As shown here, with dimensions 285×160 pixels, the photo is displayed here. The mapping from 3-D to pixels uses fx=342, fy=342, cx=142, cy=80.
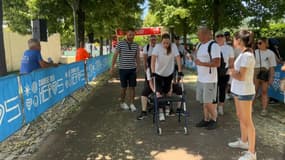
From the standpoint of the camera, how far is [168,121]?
23.7 ft

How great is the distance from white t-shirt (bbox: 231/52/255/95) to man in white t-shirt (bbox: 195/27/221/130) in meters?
1.27

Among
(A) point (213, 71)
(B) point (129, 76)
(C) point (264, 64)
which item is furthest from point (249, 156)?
(B) point (129, 76)

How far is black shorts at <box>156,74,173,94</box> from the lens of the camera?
7109mm

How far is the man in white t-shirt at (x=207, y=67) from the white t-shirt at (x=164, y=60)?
708mm

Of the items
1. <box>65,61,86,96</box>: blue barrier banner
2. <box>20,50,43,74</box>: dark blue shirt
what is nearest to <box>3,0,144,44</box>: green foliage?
<box>65,61,86,96</box>: blue barrier banner

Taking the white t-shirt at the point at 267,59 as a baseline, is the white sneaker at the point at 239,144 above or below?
below

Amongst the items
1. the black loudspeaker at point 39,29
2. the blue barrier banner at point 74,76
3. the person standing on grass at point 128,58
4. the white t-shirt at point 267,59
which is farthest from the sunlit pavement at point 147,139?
the black loudspeaker at point 39,29

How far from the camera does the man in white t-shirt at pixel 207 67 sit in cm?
613

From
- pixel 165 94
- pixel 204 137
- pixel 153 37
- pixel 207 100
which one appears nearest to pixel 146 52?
pixel 153 37

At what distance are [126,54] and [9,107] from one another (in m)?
3.51

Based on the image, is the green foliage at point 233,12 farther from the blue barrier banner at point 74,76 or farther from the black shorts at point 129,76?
the black shorts at point 129,76

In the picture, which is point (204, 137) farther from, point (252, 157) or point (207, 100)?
point (252, 157)

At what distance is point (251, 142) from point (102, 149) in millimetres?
2273

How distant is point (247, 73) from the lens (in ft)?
15.5
